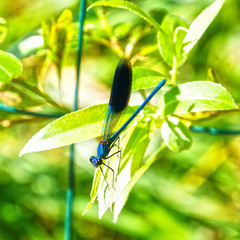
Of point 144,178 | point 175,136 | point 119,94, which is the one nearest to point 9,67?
point 119,94

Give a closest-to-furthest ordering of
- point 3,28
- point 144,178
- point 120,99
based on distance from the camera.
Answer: point 120,99
point 3,28
point 144,178


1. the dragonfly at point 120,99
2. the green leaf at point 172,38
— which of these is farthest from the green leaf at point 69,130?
the green leaf at point 172,38

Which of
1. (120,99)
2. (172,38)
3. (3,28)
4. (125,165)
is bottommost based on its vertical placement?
(125,165)

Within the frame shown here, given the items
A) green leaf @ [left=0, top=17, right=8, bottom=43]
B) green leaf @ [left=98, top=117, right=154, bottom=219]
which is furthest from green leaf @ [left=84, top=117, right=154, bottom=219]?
green leaf @ [left=0, top=17, right=8, bottom=43]

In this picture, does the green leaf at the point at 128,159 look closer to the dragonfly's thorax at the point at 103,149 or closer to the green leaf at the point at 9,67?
the dragonfly's thorax at the point at 103,149

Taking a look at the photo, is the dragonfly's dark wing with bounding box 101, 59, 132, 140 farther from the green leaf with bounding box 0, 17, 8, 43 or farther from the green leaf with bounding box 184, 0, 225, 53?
the green leaf with bounding box 0, 17, 8, 43

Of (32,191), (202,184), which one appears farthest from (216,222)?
(32,191)

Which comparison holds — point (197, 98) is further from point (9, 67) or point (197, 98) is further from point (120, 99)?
point (9, 67)
